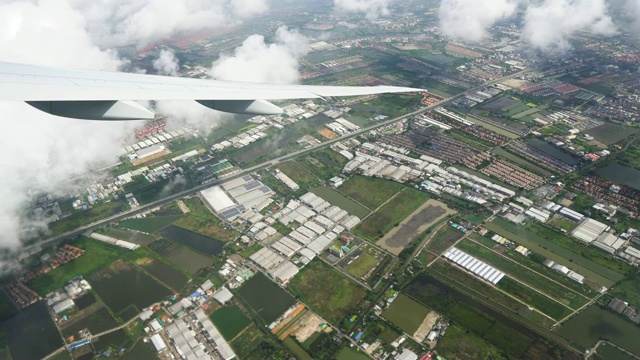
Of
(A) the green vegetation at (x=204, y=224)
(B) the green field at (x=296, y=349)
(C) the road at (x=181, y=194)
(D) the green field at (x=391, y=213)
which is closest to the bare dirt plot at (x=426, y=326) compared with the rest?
(B) the green field at (x=296, y=349)

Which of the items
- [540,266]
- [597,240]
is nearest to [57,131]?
[540,266]

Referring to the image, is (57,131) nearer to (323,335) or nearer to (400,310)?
(323,335)

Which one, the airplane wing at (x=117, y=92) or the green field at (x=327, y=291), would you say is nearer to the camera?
the airplane wing at (x=117, y=92)

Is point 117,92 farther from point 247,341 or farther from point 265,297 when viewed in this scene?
point 265,297

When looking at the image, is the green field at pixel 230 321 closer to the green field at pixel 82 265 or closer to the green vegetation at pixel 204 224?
the green vegetation at pixel 204 224

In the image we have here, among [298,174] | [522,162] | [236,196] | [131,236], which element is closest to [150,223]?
[131,236]

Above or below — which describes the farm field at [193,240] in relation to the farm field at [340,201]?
above

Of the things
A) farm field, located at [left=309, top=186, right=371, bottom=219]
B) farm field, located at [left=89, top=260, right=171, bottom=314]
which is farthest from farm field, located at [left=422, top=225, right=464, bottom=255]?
farm field, located at [left=89, top=260, right=171, bottom=314]

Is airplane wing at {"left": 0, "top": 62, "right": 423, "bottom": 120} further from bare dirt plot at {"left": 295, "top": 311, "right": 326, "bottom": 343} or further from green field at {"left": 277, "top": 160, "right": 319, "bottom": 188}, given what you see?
green field at {"left": 277, "top": 160, "right": 319, "bottom": 188}
